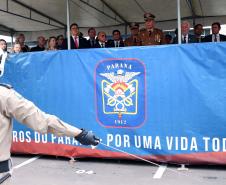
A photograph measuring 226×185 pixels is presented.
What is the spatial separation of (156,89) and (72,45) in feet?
6.61

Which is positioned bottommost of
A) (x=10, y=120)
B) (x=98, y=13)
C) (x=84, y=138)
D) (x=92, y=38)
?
(x=84, y=138)

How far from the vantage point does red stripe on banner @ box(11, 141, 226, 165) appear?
585 cm

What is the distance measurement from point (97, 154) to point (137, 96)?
1.15 m

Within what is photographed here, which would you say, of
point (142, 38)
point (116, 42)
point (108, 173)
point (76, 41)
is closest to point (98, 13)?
point (116, 42)

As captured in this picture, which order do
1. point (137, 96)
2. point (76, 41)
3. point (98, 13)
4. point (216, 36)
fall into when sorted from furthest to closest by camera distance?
point (98, 13), point (76, 41), point (216, 36), point (137, 96)

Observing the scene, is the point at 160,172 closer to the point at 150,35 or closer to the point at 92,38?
the point at 150,35

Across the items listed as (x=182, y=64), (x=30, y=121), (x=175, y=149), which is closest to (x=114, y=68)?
(x=182, y=64)

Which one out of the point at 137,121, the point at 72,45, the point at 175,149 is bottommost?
the point at 175,149

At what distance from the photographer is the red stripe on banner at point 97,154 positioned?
19.2 ft

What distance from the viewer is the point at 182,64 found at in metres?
5.87

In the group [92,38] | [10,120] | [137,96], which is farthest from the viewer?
[92,38]

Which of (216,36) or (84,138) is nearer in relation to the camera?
(84,138)

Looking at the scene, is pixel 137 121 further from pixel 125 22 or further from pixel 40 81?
pixel 125 22

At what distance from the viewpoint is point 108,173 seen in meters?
5.92
